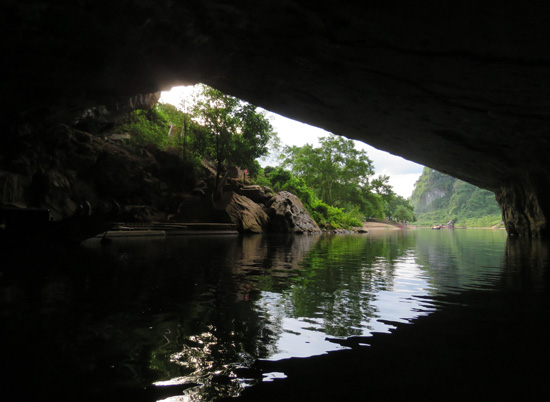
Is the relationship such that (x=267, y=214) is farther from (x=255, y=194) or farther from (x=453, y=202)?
(x=453, y=202)

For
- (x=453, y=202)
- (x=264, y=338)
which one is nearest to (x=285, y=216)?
(x=264, y=338)

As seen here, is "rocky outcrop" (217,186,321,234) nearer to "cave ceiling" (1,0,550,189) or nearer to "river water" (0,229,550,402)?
"cave ceiling" (1,0,550,189)

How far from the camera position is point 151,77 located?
8367 millimetres

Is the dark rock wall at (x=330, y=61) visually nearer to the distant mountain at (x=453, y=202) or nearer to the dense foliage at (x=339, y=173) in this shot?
the dense foliage at (x=339, y=173)

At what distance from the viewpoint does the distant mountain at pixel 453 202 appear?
9431cm

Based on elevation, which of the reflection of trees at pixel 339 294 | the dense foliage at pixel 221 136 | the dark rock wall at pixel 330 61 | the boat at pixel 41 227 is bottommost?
the reflection of trees at pixel 339 294

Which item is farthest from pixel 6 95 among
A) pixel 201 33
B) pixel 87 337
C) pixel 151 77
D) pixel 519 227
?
pixel 519 227

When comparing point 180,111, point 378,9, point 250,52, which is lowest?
point 378,9

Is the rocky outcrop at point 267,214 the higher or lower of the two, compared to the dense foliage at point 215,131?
lower

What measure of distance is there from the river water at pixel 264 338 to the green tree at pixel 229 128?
65.2ft

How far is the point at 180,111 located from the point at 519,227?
2666 cm

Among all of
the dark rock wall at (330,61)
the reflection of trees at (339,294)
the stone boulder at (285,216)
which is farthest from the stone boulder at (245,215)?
the reflection of trees at (339,294)

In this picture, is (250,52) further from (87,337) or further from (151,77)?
(87,337)

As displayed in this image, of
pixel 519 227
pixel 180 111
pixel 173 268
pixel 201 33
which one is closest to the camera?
pixel 201 33
